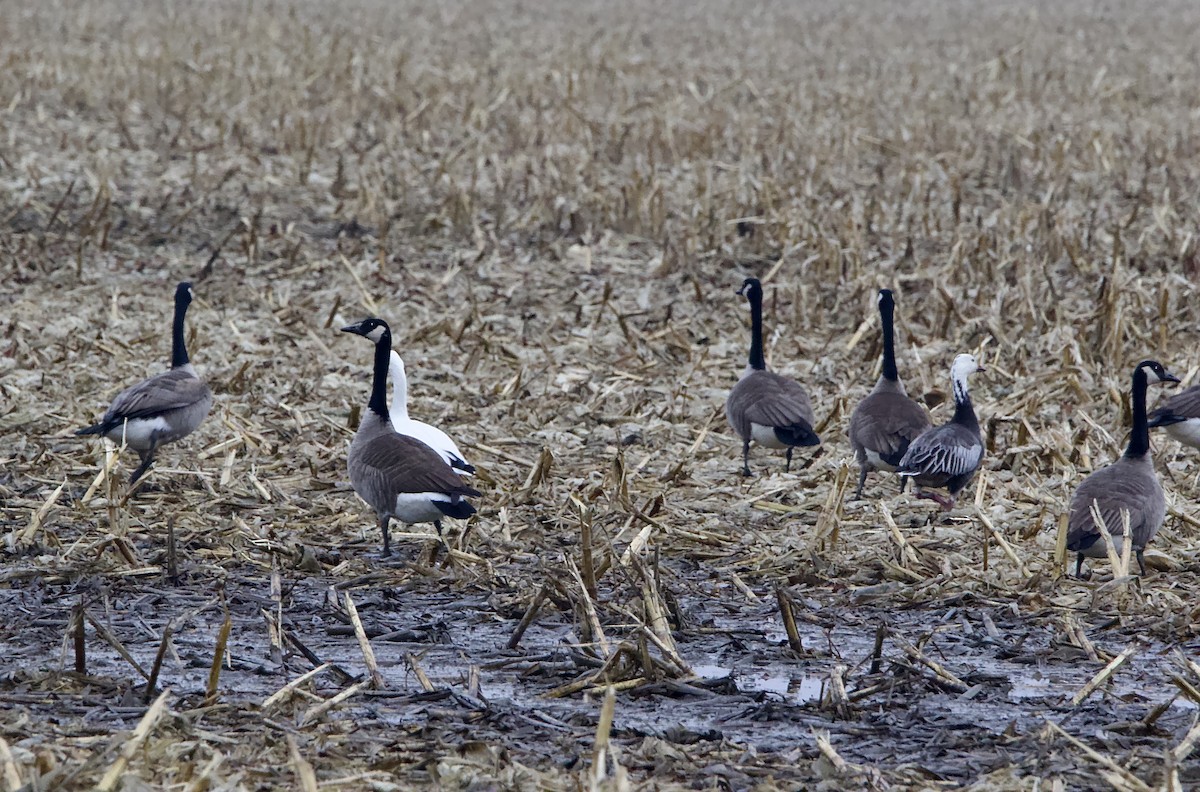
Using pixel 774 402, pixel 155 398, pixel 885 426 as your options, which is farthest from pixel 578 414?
pixel 155 398

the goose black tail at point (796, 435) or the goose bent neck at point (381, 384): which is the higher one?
the goose bent neck at point (381, 384)

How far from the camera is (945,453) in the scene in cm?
903

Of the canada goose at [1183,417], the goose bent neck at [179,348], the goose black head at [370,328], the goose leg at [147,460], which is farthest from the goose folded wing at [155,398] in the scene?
the canada goose at [1183,417]

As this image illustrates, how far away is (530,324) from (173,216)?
5006 mm

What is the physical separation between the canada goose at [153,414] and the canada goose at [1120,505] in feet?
18.2

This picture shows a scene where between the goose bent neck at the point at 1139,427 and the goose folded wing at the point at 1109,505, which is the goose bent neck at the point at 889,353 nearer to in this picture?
the goose bent neck at the point at 1139,427

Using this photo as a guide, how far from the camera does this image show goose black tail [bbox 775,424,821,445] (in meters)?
9.88

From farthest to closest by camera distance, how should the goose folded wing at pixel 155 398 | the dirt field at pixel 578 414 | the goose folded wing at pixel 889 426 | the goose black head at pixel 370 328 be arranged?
the goose black head at pixel 370 328 → the goose folded wing at pixel 155 398 → the goose folded wing at pixel 889 426 → the dirt field at pixel 578 414

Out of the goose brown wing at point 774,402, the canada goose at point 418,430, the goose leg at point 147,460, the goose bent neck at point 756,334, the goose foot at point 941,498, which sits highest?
the goose bent neck at point 756,334

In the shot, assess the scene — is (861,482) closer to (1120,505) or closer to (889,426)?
(889,426)

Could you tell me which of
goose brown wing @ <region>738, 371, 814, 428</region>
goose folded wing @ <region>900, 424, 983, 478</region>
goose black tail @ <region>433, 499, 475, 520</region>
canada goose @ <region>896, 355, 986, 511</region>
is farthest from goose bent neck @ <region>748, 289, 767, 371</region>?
goose black tail @ <region>433, 499, 475, 520</region>

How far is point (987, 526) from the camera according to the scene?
8.04 metres

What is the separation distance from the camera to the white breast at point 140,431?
962 cm

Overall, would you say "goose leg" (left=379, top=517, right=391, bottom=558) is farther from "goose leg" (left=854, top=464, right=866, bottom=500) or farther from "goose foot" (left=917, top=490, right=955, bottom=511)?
"goose foot" (left=917, top=490, right=955, bottom=511)
